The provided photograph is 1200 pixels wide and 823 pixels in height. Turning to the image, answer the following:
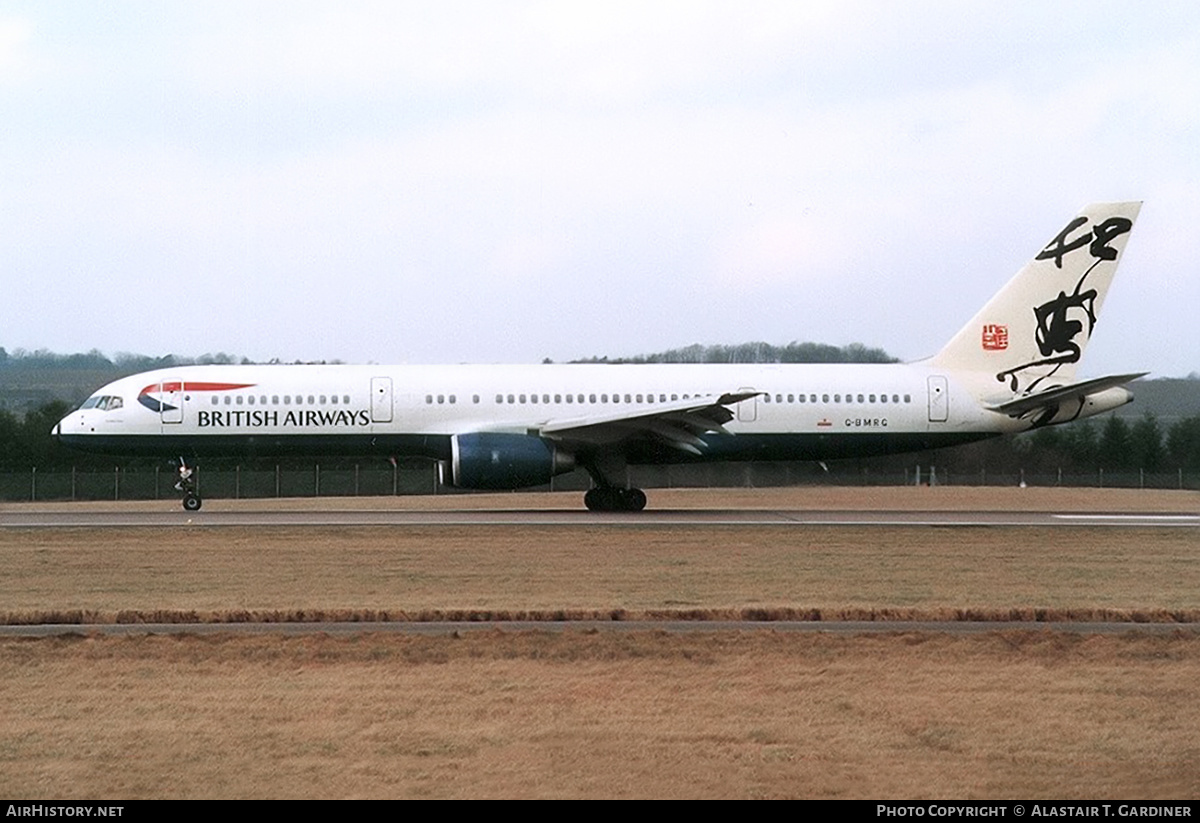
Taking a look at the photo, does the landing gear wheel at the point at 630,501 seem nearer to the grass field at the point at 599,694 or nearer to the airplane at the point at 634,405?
the airplane at the point at 634,405

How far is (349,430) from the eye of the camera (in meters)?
35.2

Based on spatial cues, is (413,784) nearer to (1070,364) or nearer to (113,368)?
(1070,364)

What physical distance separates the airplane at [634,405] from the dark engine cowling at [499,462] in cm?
3

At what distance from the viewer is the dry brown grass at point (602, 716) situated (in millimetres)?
10234

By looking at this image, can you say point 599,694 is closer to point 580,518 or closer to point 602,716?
point 602,716

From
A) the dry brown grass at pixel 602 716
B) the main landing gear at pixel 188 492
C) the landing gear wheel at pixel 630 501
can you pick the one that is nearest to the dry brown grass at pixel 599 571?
the dry brown grass at pixel 602 716

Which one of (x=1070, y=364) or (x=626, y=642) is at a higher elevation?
(x=1070, y=364)

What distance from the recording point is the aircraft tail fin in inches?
Result: 1487

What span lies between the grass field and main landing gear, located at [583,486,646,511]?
43.5 ft

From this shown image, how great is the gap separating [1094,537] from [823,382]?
31.6ft

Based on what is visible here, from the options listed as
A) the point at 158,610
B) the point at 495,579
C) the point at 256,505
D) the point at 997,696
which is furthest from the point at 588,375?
the point at 997,696
